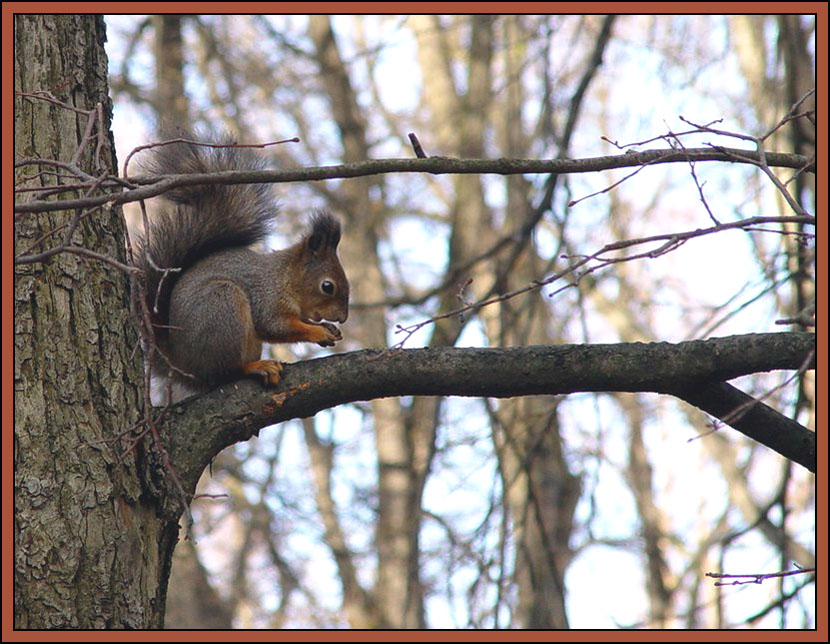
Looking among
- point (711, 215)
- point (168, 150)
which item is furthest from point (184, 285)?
point (711, 215)

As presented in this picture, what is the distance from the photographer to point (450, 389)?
2.53 m

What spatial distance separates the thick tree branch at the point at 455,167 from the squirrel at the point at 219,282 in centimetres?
77

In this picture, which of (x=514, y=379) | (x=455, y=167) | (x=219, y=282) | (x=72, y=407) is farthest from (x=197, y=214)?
(x=455, y=167)

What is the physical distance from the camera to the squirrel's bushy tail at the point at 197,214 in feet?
10.1

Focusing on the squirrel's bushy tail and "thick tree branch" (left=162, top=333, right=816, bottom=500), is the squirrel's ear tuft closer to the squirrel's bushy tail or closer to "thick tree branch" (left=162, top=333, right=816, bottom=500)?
the squirrel's bushy tail

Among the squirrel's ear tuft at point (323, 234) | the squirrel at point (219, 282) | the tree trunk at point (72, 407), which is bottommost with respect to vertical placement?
the tree trunk at point (72, 407)

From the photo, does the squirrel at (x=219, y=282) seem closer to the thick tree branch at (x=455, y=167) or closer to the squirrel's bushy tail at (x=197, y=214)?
the squirrel's bushy tail at (x=197, y=214)

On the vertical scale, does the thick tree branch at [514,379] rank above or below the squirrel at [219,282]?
below

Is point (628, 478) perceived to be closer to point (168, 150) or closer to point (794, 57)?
point (794, 57)

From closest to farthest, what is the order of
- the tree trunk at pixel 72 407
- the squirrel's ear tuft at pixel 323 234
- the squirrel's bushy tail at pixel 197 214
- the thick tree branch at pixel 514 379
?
the tree trunk at pixel 72 407, the thick tree branch at pixel 514 379, the squirrel's bushy tail at pixel 197 214, the squirrel's ear tuft at pixel 323 234

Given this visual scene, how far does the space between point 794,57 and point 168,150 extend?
2331mm

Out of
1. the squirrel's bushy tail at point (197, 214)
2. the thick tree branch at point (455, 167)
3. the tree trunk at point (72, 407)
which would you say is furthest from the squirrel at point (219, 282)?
the thick tree branch at point (455, 167)

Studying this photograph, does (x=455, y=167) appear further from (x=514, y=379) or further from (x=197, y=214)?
(x=197, y=214)

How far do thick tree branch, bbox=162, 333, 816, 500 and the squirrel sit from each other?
19 centimetres
